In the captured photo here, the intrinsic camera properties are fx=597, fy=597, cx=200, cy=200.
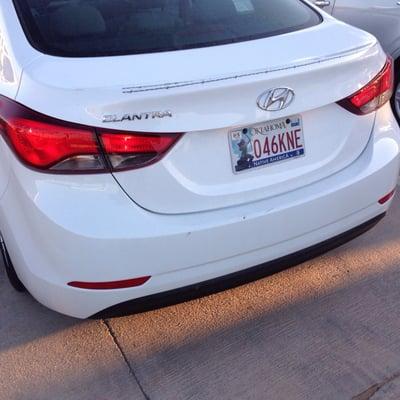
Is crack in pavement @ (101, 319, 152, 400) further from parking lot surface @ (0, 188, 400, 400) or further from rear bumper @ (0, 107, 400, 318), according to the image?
rear bumper @ (0, 107, 400, 318)

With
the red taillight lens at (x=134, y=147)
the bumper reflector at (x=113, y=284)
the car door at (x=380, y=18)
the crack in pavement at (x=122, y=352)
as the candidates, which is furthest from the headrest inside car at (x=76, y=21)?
the car door at (x=380, y=18)

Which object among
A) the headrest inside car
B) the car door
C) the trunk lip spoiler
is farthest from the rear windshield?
the car door

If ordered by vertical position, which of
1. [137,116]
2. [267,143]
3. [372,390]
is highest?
[137,116]

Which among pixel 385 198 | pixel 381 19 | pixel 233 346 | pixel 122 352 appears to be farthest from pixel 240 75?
pixel 381 19

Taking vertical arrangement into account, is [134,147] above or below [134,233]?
above

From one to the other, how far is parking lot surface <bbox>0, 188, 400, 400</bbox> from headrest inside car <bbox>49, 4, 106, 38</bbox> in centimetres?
133

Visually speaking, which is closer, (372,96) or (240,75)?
(240,75)

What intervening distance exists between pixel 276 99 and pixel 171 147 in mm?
443

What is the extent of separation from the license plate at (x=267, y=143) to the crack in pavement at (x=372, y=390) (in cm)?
100

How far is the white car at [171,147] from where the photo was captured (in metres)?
2.06

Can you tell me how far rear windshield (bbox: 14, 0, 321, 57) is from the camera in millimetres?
2340

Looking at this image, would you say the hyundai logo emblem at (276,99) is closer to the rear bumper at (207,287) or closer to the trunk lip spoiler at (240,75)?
the trunk lip spoiler at (240,75)

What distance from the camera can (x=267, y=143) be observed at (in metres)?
2.27

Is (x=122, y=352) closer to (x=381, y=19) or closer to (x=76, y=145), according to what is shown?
(x=76, y=145)
